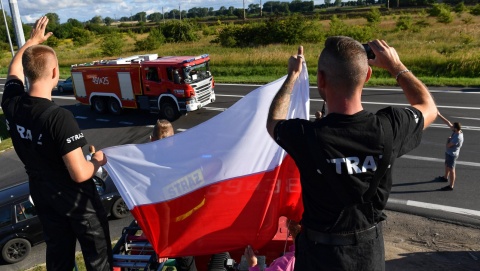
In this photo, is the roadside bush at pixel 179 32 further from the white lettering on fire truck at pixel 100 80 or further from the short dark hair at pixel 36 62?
the short dark hair at pixel 36 62

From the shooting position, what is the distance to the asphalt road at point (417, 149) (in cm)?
877

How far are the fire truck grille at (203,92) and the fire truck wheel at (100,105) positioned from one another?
18.1ft

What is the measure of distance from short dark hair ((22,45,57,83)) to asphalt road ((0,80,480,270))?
6072 mm

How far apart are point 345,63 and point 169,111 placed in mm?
16409

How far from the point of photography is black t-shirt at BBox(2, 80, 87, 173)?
298 centimetres

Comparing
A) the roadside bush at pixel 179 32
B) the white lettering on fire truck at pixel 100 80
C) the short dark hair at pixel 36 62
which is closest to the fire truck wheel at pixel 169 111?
the white lettering on fire truck at pixel 100 80

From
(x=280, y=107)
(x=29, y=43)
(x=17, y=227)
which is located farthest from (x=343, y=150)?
(x=17, y=227)

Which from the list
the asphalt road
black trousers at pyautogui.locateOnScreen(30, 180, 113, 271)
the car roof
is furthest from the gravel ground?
the car roof

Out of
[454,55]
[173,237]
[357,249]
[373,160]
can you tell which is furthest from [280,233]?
[454,55]

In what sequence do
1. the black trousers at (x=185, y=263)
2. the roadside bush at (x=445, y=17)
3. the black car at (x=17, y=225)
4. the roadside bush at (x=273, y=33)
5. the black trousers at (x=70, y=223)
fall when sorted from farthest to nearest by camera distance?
the roadside bush at (x=445, y=17) < the roadside bush at (x=273, y=33) < the black car at (x=17, y=225) < the black trousers at (x=185, y=263) < the black trousers at (x=70, y=223)

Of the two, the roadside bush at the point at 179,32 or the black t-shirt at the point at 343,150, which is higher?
the black t-shirt at the point at 343,150

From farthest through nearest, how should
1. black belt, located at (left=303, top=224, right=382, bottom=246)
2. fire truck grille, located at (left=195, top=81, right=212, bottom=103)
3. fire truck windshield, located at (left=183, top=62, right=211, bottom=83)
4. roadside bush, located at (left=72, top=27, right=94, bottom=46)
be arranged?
roadside bush, located at (left=72, top=27, right=94, bottom=46) → fire truck grille, located at (left=195, top=81, right=212, bottom=103) → fire truck windshield, located at (left=183, top=62, right=211, bottom=83) → black belt, located at (left=303, top=224, right=382, bottom=246)

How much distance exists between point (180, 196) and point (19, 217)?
6.06 meters

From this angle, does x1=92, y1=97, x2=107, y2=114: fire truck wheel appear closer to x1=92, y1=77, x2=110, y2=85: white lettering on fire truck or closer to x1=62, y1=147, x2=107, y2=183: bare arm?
x1=92, y1=77, x2=110, y2=85: white lettering on fire truck
